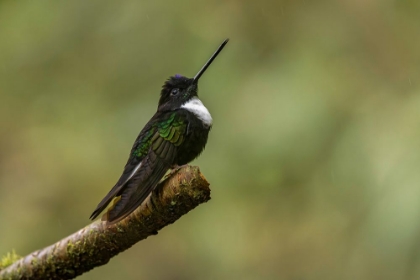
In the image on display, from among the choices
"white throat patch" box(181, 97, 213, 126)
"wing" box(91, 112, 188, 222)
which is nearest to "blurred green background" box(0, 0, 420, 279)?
"white throat patch" box(181, 97, 213, 126)

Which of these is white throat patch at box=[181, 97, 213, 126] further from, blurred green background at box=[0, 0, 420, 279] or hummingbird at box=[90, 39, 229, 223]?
blurred green background at box=[0, 0, 420, 279]

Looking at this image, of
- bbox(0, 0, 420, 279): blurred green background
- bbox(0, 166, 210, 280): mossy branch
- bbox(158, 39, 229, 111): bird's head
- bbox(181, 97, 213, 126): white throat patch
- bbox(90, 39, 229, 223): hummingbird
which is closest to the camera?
bbox(0, 166, 210, 280): mossy branch

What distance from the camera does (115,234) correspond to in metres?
2.06

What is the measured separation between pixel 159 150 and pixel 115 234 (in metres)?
0.41

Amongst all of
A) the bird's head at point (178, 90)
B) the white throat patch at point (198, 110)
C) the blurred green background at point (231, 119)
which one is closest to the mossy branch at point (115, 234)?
the white throat patch at point (198, 110)

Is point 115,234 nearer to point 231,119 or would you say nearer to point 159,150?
point 159,150

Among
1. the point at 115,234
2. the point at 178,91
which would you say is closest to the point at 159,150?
the point at 115,234

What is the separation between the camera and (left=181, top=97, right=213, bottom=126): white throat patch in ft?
8.44

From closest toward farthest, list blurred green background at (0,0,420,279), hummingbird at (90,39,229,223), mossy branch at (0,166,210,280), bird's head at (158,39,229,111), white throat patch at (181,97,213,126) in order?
mossy branch at (0,166,210,280)
hummingbird at (90,39,229,223)
white throat patch at (181,97,213,126)
bird's head at (158,39,229,111)
blurred green background at (0,0,420,279)

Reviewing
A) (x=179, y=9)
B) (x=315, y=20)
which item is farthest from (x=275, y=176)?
(x=179, y=9)

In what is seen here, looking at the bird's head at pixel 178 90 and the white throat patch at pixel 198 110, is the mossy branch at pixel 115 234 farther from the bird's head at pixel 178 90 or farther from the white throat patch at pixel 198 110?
the bird's head at pixel 178 90

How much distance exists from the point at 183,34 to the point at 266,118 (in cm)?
122

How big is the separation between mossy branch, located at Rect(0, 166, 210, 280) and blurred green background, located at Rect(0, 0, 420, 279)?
148 cm

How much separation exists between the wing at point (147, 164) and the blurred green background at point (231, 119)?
4.23ft
